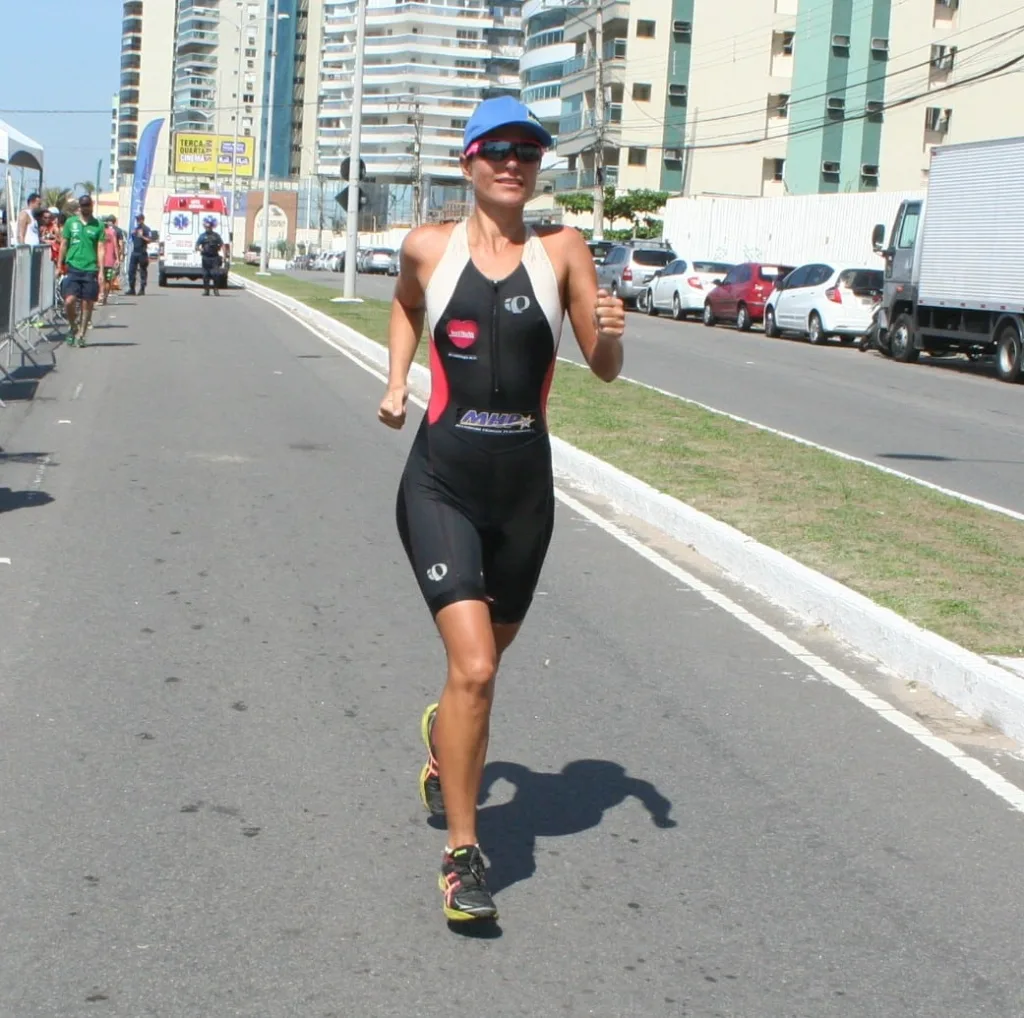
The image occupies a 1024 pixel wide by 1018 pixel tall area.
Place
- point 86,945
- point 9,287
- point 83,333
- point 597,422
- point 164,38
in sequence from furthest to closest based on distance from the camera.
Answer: point 164,38 < point 83,333 < point 9,287 < point 597,422 < point 86,945

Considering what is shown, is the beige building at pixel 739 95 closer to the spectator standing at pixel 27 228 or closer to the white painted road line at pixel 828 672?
the spectator standing at pixel 27 228

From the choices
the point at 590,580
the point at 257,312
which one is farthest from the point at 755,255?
the point at 590,580

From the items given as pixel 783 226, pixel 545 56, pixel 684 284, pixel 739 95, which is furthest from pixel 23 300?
pixel 545 56

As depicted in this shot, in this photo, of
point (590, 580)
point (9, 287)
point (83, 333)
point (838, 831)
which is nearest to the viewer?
point (838, 831)

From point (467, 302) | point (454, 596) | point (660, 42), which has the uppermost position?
point (660, 42)

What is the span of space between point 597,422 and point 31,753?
1034 cm

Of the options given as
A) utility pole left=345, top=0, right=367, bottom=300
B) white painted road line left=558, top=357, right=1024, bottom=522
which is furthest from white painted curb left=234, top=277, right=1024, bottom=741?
Result: utility pole left=345, top=0, right=367, bottom=300

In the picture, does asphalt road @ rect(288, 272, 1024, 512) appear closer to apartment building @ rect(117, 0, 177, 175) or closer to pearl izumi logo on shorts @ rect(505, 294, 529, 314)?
pearl izumi logo on shorts @ rect(505, 294, 529, 314)

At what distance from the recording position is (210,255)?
43.5 m

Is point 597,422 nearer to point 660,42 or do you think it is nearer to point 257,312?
point 257,312

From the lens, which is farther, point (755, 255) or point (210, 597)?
point (755, 255)

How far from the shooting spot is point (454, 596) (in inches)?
180

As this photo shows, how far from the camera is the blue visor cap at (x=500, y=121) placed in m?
4.62

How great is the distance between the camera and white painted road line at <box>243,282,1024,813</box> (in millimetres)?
6020
